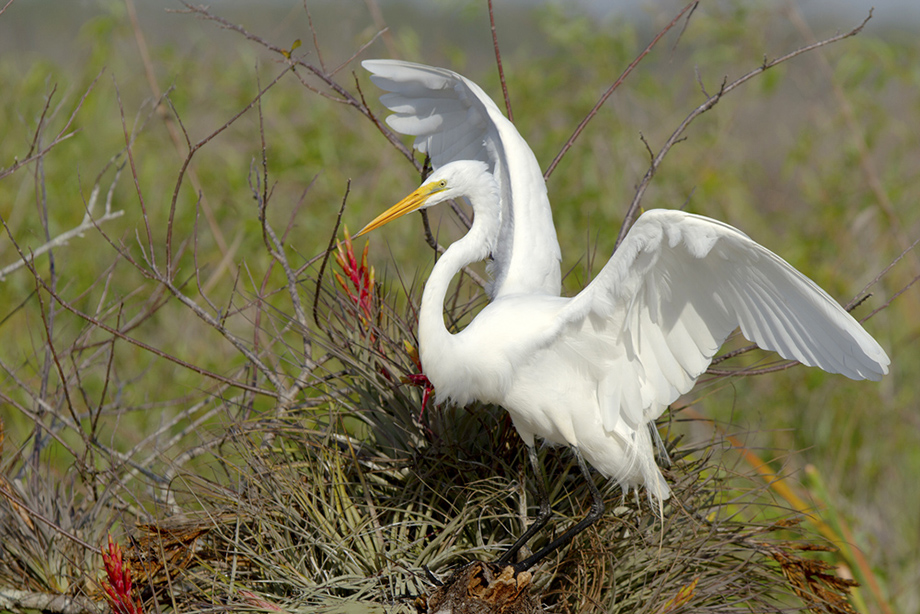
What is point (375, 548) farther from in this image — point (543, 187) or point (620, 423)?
point (543, 187)

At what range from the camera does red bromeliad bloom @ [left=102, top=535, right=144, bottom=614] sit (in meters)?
1.33

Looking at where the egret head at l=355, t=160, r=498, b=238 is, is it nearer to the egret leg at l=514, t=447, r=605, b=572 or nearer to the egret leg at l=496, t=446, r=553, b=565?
the egret leg at l=496, t=446, r=553, b=565

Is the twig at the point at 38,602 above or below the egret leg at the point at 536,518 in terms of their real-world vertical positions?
below

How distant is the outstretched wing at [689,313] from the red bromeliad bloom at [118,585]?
36.0 inches

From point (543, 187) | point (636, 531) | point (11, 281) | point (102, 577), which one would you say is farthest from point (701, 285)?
point (11, 281)

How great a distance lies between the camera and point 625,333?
1.64 metres

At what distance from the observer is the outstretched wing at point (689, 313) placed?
55.0 inches

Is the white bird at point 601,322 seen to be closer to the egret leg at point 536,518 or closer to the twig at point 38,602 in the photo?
the egret leg at point 536,518

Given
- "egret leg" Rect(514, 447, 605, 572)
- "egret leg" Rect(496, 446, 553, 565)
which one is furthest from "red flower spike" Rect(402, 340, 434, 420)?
"egret leg" Rect(514, 447, 605, 572)

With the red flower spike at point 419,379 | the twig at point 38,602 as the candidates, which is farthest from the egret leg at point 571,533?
the twig at point 38,602

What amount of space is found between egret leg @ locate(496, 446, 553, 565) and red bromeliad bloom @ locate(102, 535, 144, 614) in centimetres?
66

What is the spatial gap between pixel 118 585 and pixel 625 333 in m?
1.05

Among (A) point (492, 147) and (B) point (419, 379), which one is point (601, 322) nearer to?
(B) point (419, 379)

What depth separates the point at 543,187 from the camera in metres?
2.07
